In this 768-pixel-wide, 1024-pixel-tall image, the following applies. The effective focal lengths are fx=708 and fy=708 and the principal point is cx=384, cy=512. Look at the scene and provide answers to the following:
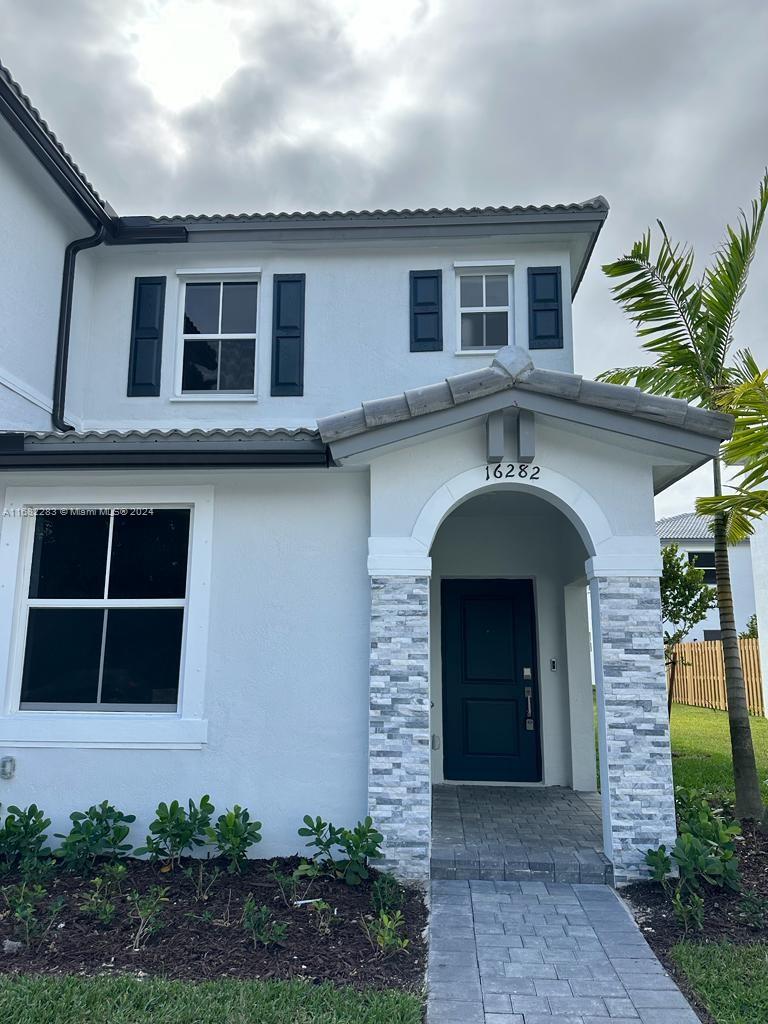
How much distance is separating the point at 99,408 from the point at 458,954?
7.47 m

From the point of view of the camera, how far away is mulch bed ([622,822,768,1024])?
186 inches

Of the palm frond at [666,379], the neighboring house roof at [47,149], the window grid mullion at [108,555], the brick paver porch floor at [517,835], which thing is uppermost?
the neighboring house roof at [47,149]

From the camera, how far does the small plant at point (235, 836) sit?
567 centimetres

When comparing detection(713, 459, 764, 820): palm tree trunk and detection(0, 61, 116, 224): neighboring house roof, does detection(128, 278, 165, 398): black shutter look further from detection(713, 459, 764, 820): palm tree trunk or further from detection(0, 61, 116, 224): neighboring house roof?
detection(713, 459, 764, 820): palm tree trunk

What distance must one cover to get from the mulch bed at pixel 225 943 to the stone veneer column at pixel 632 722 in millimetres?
1752

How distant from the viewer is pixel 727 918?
5051 millimetres

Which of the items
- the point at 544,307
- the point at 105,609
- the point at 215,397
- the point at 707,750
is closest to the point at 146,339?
the point at 215,397

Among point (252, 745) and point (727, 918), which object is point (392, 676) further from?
point (727, 918)

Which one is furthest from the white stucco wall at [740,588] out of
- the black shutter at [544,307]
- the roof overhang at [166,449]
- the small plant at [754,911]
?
the roof overhang at [166,449]

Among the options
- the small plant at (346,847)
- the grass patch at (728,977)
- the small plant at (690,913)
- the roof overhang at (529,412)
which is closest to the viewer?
the grass patch at (728,977)

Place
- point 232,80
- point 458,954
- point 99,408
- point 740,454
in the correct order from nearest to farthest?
1. point 458,954
2. point 740,454
3. point 99,408
4. point 232,80

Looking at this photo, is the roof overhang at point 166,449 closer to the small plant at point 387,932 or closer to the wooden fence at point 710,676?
the small plant at point 387,932

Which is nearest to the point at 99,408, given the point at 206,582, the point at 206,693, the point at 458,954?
the point at 206,582

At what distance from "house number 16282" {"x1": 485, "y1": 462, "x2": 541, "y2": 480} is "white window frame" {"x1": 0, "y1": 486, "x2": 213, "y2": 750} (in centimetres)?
262
